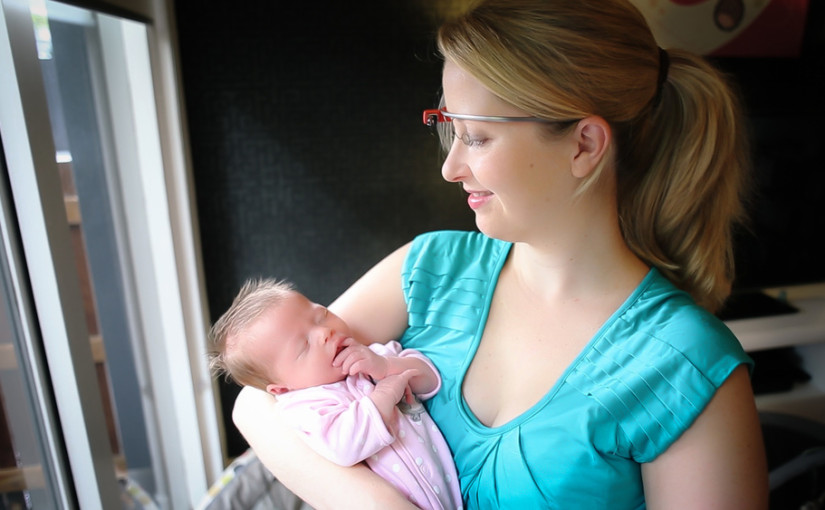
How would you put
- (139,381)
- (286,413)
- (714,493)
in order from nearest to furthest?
(714,493)
(286,413)
(139,381)

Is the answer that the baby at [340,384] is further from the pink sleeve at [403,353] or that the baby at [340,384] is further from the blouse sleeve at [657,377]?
the blouse sleeve at [657,377]

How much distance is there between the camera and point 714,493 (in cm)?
87

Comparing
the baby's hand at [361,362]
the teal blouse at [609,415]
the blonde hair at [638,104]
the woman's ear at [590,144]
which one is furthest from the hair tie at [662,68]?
the baby's hand at [361,362]

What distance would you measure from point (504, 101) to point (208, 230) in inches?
59.5

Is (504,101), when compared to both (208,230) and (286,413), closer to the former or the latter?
(286,413)

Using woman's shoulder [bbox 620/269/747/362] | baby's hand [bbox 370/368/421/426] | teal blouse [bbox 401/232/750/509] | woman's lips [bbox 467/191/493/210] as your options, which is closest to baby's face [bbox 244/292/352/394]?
baby's hand [bbox 370/368/421/426]

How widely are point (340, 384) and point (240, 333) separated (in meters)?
0.24

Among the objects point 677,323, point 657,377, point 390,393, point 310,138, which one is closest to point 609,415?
point 657,377

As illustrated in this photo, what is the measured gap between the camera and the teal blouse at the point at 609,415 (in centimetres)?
91

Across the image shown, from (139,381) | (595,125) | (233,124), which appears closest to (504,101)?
(595,125)

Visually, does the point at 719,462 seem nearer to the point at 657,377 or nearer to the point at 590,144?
the point at 657,377

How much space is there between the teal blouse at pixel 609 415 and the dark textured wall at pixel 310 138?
1.22 metres

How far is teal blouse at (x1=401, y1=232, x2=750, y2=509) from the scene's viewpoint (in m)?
0.91

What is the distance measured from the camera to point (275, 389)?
3.82 ft
